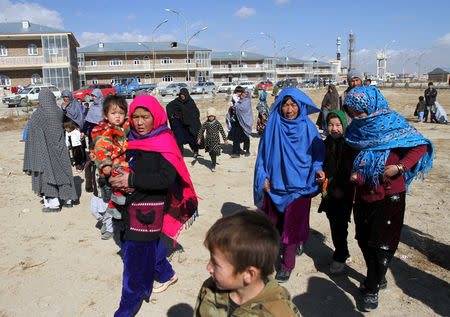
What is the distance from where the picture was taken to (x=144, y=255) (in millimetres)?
2600

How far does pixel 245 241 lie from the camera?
4.13 feet

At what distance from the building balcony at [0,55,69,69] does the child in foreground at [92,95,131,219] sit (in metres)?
40.2

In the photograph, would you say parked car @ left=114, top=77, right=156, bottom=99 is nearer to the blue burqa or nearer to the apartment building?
the blue burqa

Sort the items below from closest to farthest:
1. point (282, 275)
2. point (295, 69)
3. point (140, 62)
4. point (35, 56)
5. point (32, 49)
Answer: point (282, 275)
point (35, 56)
point (32, 49)
point (140, 62)
point (295, 69)

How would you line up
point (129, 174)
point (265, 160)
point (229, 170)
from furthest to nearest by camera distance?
point (229, 170) < point (265, 160) < point (129, 174)

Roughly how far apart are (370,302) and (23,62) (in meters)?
43.8

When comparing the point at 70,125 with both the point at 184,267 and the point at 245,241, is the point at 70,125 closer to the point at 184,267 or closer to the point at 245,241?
the point at 184,267

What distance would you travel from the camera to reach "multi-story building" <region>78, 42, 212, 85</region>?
4775 cm

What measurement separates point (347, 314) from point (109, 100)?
266 cm

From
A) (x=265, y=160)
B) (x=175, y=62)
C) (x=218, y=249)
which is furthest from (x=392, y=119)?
(x=175, y=62)

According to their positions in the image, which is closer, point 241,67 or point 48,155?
point 48,155

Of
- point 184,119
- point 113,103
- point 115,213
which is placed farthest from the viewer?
point 184,119

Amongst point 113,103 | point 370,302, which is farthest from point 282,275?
point 113,103

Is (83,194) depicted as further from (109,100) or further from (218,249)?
(218,249)
